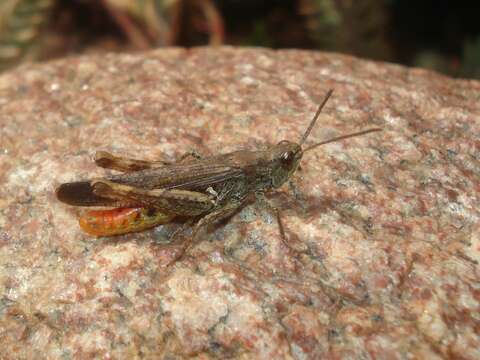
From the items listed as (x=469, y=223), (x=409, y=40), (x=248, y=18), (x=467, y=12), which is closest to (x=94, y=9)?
(x=248, y=18)

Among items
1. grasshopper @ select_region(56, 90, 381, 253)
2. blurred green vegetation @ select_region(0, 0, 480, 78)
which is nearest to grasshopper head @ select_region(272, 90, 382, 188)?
grasshopper @ select_region(56, 90, 381, 253)

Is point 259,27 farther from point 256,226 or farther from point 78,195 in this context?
point 78,195

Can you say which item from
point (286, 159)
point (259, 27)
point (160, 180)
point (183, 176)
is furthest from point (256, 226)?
point (259, 27)

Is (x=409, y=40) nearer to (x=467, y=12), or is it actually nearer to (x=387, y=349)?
(x=467, y=12)

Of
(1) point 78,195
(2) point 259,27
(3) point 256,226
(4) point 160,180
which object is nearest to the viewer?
(1) point 78,195

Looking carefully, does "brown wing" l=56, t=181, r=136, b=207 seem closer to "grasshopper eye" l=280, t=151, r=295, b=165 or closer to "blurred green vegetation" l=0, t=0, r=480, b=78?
"grasshopper eye" l=280, t=151, r=295, b=165

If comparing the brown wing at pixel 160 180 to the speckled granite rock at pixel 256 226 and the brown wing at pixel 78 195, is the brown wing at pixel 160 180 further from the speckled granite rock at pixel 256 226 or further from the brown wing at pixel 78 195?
the speckled granite rock at pixel 256 226
